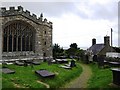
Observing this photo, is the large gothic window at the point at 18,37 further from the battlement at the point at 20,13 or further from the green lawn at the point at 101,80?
the green lawn at the point at 101,80

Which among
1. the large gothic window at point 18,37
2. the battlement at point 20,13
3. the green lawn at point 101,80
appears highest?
the battlement at point 20,13

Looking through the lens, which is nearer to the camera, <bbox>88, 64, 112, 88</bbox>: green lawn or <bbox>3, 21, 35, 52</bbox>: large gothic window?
<bbox>88, 64, 112, 88</bbox>: green lawn

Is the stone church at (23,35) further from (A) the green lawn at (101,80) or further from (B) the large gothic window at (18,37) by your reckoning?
(A) the green lawn at (101,80)

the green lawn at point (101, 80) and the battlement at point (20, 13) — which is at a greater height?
the battlement at point (20, 13)

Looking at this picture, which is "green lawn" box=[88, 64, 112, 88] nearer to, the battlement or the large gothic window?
the large gothic window

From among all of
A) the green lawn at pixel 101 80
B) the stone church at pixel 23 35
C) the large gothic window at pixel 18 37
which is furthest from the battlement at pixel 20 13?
the green lawn at pixel 101 80

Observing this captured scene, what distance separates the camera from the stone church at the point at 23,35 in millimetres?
31686

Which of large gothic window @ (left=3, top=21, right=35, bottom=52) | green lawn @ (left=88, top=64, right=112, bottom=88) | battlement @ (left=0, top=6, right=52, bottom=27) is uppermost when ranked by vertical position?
battlement @ (left=0, top=6, right=52, bottom=27)

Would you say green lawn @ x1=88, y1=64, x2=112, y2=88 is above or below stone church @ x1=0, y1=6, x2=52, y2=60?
below

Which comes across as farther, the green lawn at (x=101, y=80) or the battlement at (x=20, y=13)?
the battlement at (x=20, y=13)

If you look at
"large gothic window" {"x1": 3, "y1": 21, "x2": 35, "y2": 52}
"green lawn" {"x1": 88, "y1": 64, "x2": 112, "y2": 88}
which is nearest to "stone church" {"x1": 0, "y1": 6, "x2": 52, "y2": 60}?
"large gothic window" {"x1": 3, "y1": 21, "x2": 35, "y2": 52}

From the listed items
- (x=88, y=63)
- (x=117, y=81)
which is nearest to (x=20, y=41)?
(x=88, y=63)

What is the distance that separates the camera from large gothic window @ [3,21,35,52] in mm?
32344

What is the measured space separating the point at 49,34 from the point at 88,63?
29.9ft
